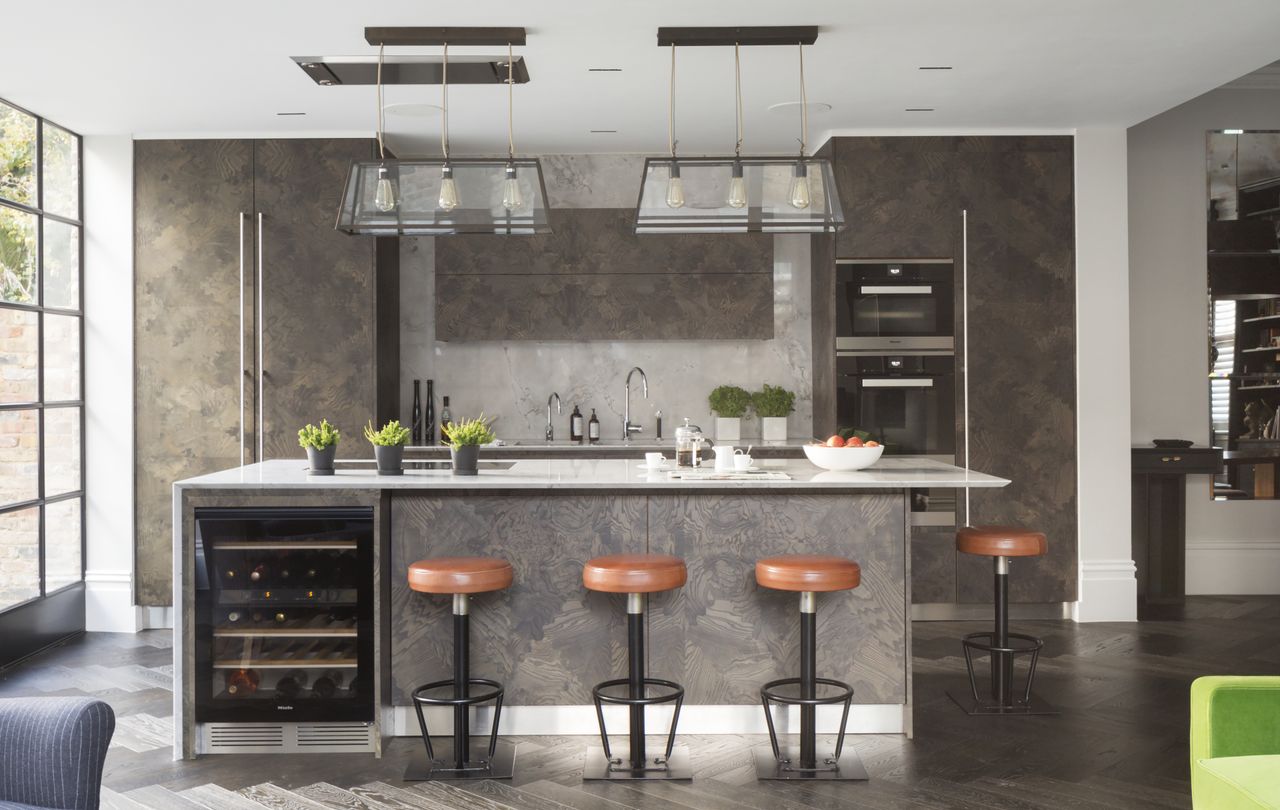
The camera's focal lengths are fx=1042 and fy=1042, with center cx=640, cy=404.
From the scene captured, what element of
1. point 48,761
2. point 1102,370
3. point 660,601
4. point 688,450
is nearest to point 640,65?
point 688,450

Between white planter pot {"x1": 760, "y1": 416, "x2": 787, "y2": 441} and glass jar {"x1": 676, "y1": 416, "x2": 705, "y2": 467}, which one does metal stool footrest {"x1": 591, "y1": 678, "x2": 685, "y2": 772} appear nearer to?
glass jar {"x1": 676, "y1": 416, "x2": 705, "y2": 467}

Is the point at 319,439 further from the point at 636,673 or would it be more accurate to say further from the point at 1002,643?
the point at 1002,643

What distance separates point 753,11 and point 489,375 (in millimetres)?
3498

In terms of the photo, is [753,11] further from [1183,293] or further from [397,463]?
[1183,293]

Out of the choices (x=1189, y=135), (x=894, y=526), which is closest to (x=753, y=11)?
(x=894, y=526)

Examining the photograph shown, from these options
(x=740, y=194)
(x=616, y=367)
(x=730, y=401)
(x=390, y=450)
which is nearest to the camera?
(x=740, y=194)

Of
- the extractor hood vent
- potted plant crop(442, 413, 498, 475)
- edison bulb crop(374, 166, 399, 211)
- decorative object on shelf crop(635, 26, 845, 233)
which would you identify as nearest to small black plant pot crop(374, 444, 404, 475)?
potted plant crop(442, 413, 498, 475)

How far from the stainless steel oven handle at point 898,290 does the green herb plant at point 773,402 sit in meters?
0.88

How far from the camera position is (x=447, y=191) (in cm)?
413

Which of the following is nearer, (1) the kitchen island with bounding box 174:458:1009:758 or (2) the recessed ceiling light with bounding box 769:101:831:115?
(1) the kitchen island with bounding box 174:458:1009:758

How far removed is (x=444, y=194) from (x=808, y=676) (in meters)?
2.32

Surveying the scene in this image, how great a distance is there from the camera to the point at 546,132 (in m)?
6.23

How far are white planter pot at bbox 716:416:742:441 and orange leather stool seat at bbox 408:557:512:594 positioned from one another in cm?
313

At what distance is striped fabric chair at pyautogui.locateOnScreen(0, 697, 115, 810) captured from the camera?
2289mm
